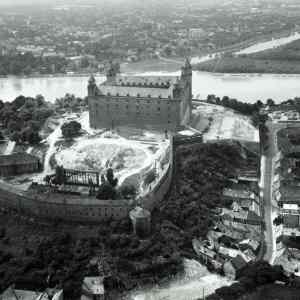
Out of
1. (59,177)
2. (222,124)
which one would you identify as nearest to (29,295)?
(59,177)

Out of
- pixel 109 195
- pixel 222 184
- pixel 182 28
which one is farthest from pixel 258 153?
pixel 182 28

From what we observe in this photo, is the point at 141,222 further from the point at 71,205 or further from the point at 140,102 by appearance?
the point at 140,102

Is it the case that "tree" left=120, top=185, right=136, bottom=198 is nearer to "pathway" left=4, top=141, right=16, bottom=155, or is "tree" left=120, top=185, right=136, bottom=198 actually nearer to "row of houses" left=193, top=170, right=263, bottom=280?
"row of houses" left=193, top=170, right=263, bottom=280

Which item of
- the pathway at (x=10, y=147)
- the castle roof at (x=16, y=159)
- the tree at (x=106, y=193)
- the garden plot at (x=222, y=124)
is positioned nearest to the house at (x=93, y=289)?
the tree at (x=106, y=193)

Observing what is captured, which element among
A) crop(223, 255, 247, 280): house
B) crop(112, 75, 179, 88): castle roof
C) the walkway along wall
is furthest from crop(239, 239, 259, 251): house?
crop(112, 75, 179, 88): castle roof

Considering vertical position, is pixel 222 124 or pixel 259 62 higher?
pixel 259 62

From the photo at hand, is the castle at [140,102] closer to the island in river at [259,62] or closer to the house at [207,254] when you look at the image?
the house at [207,254]

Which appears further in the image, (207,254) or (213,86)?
(213,86)
